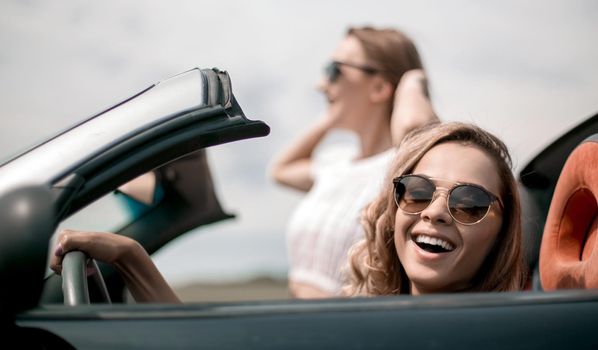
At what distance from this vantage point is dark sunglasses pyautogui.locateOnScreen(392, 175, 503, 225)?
203 cm

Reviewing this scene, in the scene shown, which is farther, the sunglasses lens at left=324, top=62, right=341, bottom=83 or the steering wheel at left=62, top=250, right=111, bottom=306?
the sunglasses lens at left=324, top=62, right=341, bottom=83

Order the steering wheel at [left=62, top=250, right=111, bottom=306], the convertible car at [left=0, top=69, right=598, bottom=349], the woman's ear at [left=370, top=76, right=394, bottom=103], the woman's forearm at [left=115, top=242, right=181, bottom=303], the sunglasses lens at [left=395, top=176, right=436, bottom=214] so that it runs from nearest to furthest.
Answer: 1. the convertible car at [left=0, top=69, right=598, bottom=349]
2. the steering wheel at [left=62, top=250, right=111, bottom=306]
3. the woman's forearm at [left=115, top=242, right=181, bottom=303]
4. the sunglasses lens at [left=395, top=176, right=436, bottom=214]
5. the woman's ear at [left=370, top=76, right=394, bottom=103]

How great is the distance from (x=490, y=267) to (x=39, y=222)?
3.82 feet

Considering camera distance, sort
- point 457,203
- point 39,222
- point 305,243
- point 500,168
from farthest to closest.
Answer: point 305,243 < point 500,168 < point 457,203 < point 39,222

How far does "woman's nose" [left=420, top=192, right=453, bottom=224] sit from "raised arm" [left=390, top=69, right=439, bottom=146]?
3.98 feet

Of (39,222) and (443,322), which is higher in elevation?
(39,222)

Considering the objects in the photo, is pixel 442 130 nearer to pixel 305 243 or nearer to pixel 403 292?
pixel 403 292

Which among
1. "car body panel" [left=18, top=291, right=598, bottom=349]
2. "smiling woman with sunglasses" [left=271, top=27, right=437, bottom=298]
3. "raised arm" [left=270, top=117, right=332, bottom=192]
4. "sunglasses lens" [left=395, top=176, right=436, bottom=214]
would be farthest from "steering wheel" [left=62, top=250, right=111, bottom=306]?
"raised arm" [left=270, top=117, right=332, bottom=192]

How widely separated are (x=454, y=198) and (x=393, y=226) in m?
0.31

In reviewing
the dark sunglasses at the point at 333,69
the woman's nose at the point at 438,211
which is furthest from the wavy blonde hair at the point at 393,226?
the dark sunglasses at the point at 333,69

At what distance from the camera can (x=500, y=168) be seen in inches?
87.1

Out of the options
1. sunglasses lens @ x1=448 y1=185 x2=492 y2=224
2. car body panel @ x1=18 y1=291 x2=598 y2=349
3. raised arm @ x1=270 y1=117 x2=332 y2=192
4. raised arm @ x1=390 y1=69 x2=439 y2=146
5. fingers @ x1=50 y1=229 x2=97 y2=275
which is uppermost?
raised arm @ x1=390 y1=69 x2=439 y2=146

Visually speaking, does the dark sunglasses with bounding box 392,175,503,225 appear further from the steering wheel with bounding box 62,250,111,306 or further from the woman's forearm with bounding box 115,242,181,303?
the steering wheel with bounding box 62,250,111,306

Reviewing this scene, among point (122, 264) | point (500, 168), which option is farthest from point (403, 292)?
point (122, 264)
